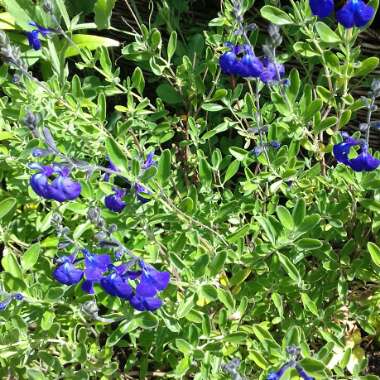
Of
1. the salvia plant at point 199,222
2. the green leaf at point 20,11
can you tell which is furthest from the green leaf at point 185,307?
the green leaf at point 20,11

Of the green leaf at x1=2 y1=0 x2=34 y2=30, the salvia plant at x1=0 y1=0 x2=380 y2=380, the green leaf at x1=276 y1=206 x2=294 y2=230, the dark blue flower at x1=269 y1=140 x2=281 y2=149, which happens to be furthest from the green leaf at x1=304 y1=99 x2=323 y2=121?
the green leaf at x1=2 y1=0 x2=34 y2=30

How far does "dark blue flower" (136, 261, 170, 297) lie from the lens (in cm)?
163

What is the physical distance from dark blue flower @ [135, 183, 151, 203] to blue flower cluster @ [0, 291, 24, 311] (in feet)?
1.58

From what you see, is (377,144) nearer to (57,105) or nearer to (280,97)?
(280,97)

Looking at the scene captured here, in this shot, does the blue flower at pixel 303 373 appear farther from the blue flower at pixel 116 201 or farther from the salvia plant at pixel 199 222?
the blue flower at pixel 116 201

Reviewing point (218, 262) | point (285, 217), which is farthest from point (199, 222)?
point (285, 217)

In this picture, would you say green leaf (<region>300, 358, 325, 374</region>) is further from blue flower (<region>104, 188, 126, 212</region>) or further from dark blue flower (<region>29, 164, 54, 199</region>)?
Answer: dark blue flower (<region>29, 164, 54, 199</region>)

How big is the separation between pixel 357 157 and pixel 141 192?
628 millimetres

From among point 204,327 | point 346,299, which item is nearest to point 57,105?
point 204,327

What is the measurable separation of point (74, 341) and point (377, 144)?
1.53 metres

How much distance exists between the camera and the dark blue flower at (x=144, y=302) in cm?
165

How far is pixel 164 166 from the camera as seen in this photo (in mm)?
1797

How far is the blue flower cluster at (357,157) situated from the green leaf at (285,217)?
0.23m

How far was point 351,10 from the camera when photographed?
1753mm
